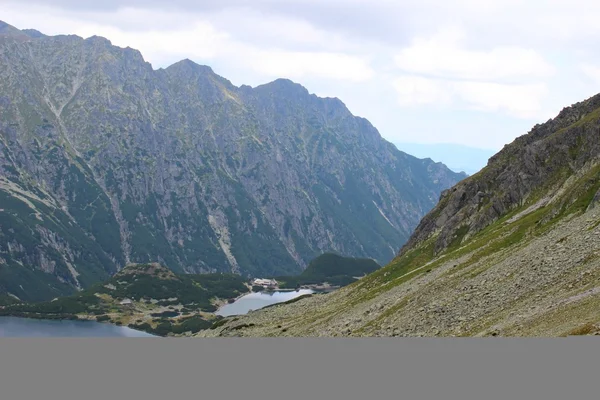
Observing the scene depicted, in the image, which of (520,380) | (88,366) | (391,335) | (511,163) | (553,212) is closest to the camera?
(520,380)

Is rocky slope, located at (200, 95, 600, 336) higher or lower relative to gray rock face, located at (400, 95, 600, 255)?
lower

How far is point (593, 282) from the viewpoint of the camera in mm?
84062

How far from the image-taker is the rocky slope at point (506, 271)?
8481 centimetres

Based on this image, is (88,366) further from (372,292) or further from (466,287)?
(372,292)

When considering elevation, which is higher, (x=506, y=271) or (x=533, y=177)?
(x=533, y=177)

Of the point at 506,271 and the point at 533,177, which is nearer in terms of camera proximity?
the point at 506,271

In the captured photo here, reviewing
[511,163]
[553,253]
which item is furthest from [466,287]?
[511,163]

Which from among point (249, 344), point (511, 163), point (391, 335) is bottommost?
point (391, 335)

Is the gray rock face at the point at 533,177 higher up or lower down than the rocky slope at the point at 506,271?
higher up

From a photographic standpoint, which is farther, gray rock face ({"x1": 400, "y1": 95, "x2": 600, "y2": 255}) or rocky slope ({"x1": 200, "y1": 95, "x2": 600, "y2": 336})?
gray rock face ({"x1": 400, "y1": 95, "x2": 600, "y2": 255})

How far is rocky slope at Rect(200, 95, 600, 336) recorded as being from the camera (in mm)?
84812

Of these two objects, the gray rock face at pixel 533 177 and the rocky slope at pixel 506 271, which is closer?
the rocky slope at pixel 506 271

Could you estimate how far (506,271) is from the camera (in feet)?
346

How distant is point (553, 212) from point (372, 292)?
45.6m
